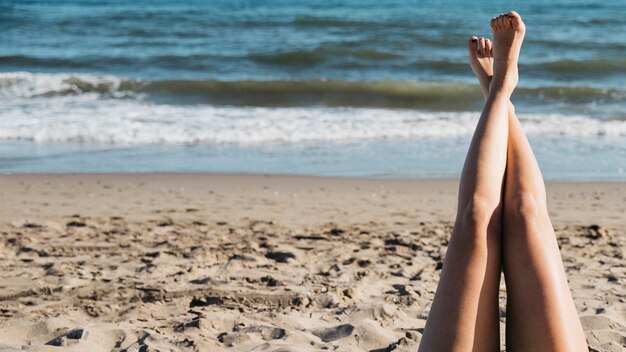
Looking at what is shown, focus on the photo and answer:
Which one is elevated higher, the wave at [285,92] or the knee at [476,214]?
the knee at [476,214]

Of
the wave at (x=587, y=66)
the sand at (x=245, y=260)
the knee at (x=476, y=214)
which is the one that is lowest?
the sand at (x=245, y=260)

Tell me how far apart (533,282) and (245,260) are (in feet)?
8.97

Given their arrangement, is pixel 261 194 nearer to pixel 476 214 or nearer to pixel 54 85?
pixel 476 214

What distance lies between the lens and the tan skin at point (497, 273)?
7.83 feet

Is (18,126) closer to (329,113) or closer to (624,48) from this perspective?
(329,113)

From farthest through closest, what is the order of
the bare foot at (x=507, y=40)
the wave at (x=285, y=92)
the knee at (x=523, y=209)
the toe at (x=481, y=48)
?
the wave at (x=285, y=92) < the toe at (x=481, y=48) < the bare foot at (x=507, y=40) < the knee at (x=523, y=209)

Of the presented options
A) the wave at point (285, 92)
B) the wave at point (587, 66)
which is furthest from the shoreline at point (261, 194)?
the wave at point (587, 66)

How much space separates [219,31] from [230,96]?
27.1 feet

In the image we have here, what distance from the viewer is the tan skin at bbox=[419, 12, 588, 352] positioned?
2.39 meters

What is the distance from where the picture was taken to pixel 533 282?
7.88 ft

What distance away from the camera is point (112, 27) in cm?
2241

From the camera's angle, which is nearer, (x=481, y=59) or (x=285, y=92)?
(x=481, y=59)

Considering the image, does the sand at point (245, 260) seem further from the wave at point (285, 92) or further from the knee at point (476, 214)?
the wave at point (285, 92)

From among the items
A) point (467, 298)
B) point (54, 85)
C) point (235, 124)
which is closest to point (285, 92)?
point (235, 124)
